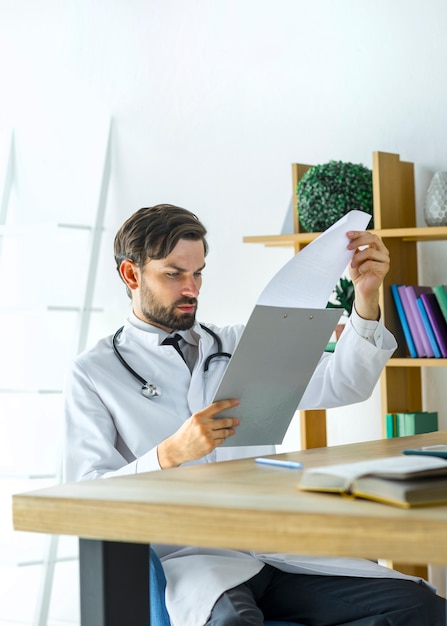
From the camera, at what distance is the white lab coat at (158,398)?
1862 millimetres

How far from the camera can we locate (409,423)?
10.2ft

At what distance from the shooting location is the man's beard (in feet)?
7.45

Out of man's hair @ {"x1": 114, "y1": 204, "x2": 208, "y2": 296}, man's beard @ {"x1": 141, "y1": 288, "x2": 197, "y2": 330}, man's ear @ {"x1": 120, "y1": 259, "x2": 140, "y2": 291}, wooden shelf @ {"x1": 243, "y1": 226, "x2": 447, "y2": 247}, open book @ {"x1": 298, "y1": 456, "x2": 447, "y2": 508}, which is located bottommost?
open book @ {"x1": 298, "y1": 456, "x2": 447, "y2": 508}

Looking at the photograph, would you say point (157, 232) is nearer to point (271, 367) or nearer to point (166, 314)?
point (166, 314)

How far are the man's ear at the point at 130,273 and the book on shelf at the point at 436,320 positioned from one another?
1.08 m

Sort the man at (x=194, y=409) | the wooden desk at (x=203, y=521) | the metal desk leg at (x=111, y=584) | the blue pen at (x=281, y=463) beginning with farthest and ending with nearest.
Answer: the man at (x=194, y=409)
the blue pen at (x=281, y=463)
the metal desk leg at (x=111, y=584)
the wooden desk at (x=203, y=521)

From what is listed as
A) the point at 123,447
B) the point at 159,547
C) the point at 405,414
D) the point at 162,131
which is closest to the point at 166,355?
the point at 123,447

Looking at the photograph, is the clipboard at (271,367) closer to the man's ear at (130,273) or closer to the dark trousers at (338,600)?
the dark trousers at (338,600)

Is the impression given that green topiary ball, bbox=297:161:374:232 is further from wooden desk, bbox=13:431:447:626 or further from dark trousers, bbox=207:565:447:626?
wooden desk, bbox=13:431:447:626

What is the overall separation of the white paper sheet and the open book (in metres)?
0.48

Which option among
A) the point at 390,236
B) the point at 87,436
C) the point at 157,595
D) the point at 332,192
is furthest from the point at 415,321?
the point at 157,595

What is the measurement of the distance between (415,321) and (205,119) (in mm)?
1238

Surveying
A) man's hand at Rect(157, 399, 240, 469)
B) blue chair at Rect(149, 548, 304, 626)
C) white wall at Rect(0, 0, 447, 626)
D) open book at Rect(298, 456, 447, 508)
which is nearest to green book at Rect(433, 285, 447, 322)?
white wall at Rect(0, 0, 447, 626)

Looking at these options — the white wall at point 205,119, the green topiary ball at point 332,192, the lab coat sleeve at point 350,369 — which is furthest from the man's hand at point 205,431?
the white wall at point 205,119
